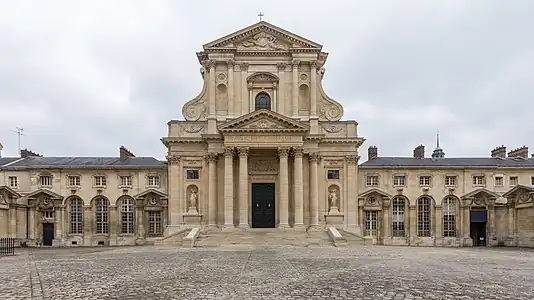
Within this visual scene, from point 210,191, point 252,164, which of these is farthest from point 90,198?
point 252,164

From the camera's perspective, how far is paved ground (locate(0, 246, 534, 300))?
14.7 meters

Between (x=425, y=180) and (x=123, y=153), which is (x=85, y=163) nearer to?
(x=123, y=153)

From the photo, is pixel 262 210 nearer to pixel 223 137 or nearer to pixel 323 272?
pixel 223 137

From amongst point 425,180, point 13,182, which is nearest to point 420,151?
point 425,180

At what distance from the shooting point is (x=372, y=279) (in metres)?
17.7

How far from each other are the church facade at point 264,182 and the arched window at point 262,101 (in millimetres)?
129

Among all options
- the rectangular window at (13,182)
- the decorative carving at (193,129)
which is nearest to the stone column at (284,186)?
the decorative carving at (193,129)

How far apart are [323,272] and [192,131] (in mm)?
30573

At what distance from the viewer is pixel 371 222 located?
51.2 m

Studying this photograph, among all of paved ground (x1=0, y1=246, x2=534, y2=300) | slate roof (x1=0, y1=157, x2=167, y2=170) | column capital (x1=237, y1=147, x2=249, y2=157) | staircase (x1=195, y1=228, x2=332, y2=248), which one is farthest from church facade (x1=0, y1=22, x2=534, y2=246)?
paved ground (x1=0, y1=246, x2=534, y2=300)

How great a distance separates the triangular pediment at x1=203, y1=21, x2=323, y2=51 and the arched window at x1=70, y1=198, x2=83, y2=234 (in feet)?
62.2

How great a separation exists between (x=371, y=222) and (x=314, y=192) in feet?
25.1

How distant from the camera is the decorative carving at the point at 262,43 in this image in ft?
161

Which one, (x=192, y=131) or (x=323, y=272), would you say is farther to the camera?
(x=192, y=131)
